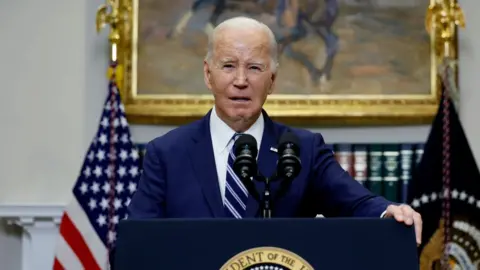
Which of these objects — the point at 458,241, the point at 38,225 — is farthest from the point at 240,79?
the point at 38,225

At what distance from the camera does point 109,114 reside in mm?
5926

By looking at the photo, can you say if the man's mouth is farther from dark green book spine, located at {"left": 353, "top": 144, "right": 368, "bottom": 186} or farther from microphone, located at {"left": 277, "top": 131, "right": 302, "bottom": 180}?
dark green book spine, located at {"left": 353, "top": 144, "right": 368, "bottom": 186}

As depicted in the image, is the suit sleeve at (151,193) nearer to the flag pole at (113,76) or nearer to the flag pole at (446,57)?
the flag pole at (113,76)

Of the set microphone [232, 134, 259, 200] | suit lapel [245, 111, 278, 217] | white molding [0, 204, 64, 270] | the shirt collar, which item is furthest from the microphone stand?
white molding [0, 204, 64, 270]

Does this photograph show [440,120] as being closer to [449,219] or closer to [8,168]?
[449,219]

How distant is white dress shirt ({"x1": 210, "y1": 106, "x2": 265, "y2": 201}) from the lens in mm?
2911

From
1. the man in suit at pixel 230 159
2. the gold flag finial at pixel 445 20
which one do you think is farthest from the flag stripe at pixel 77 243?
the man in suit at pixel 230 159

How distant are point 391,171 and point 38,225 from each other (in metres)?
2.28

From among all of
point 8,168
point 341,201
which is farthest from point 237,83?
point 8,168

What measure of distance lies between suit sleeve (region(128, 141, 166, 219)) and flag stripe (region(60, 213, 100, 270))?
9.70ft

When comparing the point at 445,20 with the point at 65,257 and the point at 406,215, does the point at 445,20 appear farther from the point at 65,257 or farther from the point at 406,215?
the point at 406,215

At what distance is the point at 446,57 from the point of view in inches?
235

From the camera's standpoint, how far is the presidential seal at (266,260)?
2330 millimetres

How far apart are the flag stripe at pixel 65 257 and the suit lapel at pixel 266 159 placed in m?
3.01
